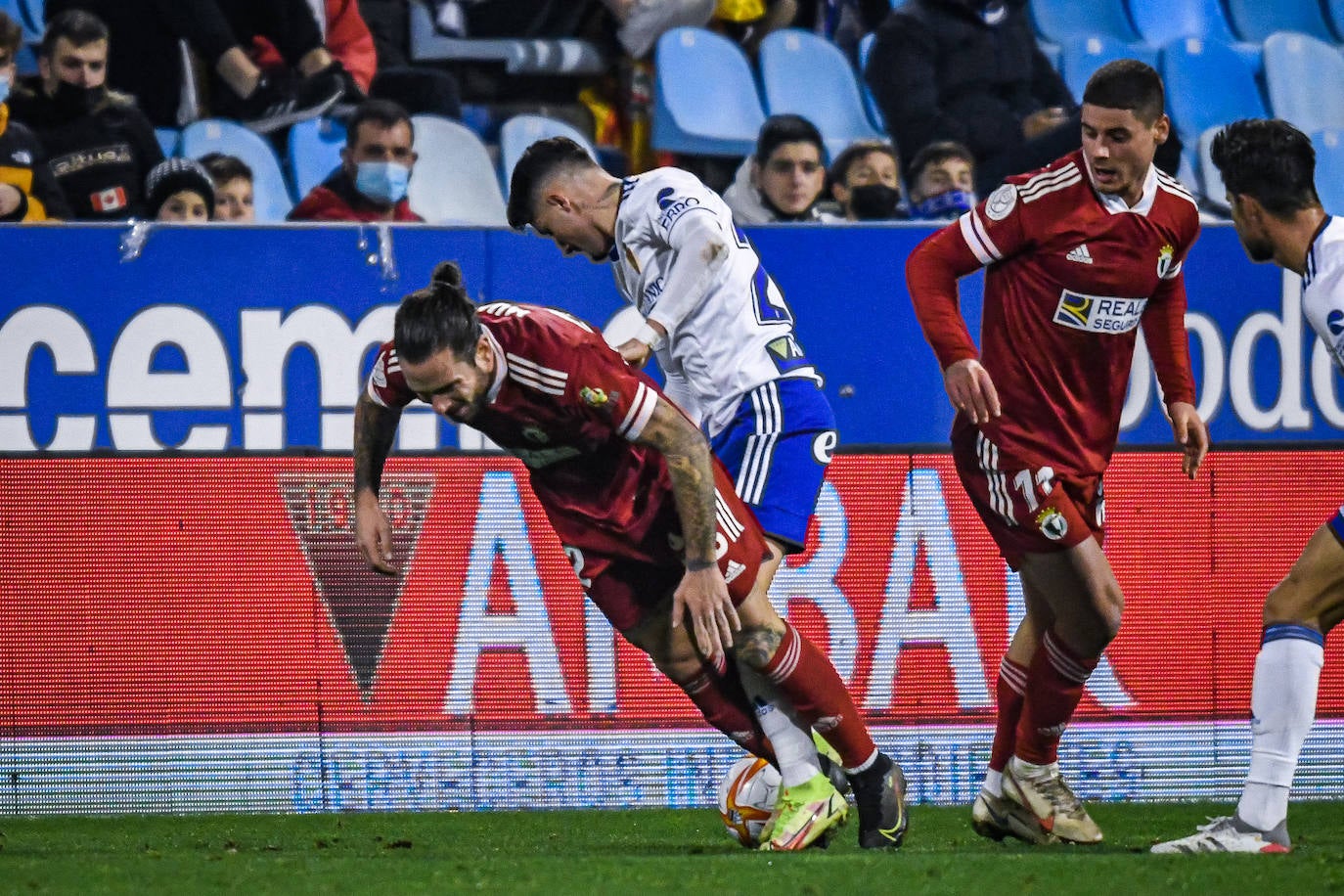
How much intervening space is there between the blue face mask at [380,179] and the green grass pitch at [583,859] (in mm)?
2981

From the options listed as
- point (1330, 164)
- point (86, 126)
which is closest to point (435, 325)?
point (86, 126)

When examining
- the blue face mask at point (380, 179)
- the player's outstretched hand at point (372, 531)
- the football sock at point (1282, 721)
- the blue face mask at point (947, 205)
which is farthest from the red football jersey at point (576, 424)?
the blue face mask at point (947, 205)

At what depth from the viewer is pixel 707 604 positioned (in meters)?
4.89

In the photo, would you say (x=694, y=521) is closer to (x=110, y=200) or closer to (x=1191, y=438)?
(x=1191, y=438)

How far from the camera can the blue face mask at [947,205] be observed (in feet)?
28.0

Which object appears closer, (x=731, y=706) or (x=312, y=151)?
(x=731, y=706)

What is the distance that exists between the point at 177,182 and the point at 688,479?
4264mm

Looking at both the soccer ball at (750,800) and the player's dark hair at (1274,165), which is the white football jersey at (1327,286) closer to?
the player's dark hair at (1274,165)

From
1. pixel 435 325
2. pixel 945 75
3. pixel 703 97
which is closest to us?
pixel 435 325

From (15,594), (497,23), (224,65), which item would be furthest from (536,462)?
(497,23)

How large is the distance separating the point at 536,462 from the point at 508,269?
6.79ft

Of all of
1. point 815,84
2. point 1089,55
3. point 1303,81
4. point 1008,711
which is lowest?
point 1008,711

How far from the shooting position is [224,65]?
10.0 metres


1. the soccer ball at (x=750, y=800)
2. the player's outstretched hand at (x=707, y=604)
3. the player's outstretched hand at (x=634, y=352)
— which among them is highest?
the player's outstretched hand at (x=634, y=352)
